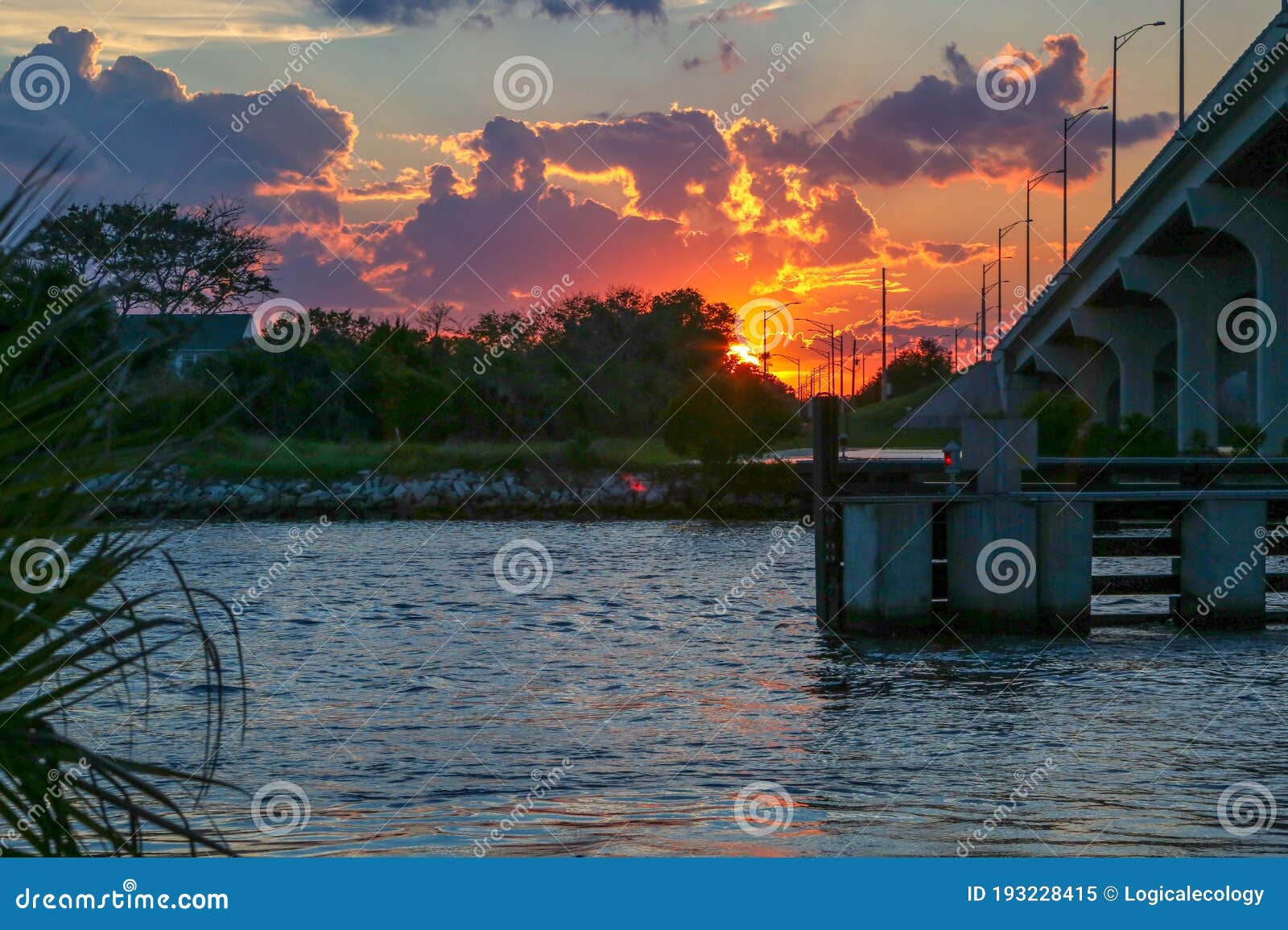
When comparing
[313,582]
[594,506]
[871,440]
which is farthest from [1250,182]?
[871,440]

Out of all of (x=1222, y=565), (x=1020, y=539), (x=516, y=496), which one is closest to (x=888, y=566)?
(x=1020, y=539)

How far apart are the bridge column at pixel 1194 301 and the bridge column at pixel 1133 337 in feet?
33.1

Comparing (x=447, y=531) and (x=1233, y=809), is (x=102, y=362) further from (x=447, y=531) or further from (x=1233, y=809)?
(x=447, y=531)

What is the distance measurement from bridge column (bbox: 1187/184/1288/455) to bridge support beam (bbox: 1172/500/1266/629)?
70.6ft

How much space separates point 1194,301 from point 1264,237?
10.2 m

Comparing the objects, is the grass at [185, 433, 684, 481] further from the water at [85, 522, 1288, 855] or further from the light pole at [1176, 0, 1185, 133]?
the water at [85, 522, 1288, 855]

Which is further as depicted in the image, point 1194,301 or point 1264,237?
point 1194,301

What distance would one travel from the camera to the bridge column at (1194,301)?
46781 millimetres

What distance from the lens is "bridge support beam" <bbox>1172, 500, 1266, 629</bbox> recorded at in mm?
17438

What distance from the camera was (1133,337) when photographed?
59.9m

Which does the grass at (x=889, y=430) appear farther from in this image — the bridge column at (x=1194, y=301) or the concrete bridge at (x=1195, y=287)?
the bridge column at (x=1194, y=301)

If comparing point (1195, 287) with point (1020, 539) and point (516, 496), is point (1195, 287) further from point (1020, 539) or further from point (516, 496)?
point (1020, 539)

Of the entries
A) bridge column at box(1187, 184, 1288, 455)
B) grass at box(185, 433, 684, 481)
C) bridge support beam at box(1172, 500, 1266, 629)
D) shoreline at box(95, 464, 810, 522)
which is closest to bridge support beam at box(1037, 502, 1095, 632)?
bridge support beam at box(1172, 500, 1266, 629)

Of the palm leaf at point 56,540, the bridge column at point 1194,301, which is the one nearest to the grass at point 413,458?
the bridge column at point 1194,301
